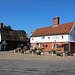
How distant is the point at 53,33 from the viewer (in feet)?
102

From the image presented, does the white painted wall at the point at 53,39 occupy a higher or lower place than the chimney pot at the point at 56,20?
lower

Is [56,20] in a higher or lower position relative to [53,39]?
higher

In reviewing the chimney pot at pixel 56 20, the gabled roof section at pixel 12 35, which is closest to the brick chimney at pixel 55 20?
the chimney pot at pixel 56 20

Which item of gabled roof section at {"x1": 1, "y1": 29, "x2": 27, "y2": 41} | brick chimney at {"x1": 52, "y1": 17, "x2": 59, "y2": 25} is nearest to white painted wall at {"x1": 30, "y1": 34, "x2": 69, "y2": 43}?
brick chimney at {"x1": 52, "y1": 17, "x2": 59, "y2": 25}

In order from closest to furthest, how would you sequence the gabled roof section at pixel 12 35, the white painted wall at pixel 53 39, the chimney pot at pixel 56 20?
the white painted wall at pixel 53 39 < the chimney pot at pixel 56 20 < the gabled roof section at pixel 12 35

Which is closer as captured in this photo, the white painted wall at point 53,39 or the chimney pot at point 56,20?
the white painted wall at point 53,39

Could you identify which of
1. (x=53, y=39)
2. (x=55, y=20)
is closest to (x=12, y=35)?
(x=55, y=20)

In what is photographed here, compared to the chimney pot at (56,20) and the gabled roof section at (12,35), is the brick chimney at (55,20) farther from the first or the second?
the gabled roof section at (12,35)

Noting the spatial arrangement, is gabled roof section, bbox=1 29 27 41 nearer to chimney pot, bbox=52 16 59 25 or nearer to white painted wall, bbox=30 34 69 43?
white painted wall, bbox=30 34 69 43

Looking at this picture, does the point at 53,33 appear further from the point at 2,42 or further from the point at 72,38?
the point at 2,42

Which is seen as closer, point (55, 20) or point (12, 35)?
point (55, 20)

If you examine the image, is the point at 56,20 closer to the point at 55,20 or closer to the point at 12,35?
the point at 55,20

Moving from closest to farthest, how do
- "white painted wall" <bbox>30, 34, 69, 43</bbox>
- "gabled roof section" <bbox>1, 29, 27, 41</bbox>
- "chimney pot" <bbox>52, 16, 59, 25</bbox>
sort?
"white painted wall" <bbox>30, 34, 69, 43</bbox> < "chimney pot" <bbox>52, 16, 59, 25</bbox> < "gabled roof section" <bbox>1, 29, 27, 41</bbox>

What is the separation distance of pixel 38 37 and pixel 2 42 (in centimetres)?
1143
